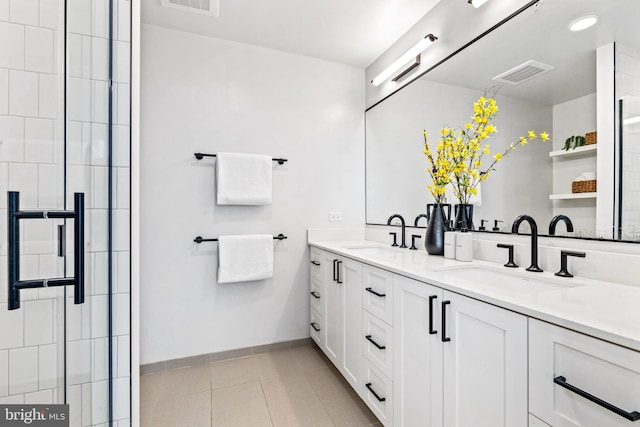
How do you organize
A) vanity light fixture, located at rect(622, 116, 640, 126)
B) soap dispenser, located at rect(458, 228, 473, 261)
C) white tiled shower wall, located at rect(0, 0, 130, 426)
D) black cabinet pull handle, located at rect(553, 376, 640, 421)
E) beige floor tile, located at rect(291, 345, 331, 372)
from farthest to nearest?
1. beige floor tile, located at rect(291, 345, 331, 372)
2. soap dispenser, located at rect(458, 228, 473, 261)
3. vanity light fixture, located at rect(622, 116, 640, 126)
4. white tiled shower wall, located at rect(0, 0, 130, 426)
5. black cabinet pull handle, located at rect(553, 376, 640, 421)

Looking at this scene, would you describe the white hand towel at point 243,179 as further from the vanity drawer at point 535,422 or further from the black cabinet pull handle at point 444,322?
the vanity drawer at point 535,422

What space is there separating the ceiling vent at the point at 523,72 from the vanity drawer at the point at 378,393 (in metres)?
1.56

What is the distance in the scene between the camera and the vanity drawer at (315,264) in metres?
2.33

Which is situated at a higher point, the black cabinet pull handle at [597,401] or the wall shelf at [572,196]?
the wall shelf at [572,196]

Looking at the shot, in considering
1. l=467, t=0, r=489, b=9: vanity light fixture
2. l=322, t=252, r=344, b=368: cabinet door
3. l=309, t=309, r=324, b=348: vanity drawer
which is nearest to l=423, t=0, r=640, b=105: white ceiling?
l=467, t=0, r=489, b=9: vanity light fixture

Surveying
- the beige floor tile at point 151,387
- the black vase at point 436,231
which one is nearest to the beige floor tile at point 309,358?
the beige floor tile at point 151,387

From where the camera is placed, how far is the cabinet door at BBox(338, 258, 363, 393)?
1688 millimetres

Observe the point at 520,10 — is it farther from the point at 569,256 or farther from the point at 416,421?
the point at 416,421

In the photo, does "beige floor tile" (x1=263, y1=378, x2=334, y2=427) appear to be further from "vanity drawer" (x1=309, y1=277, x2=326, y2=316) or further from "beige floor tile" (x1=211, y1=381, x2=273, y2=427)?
"vanity drawer" (x1=309, y1=277, x2=326, y2=316)

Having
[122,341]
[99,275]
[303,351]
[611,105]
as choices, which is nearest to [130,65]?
[99,275]

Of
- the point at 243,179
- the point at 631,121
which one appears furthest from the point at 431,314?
the point at 243,179

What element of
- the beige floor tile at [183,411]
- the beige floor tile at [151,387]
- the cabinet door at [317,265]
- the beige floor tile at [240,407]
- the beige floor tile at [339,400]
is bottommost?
the beige floor tile at [151,387]

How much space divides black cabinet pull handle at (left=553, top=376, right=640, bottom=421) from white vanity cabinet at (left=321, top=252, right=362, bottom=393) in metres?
1.03

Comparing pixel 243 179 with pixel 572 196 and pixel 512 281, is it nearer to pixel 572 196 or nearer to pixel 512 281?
pixel 512 281
